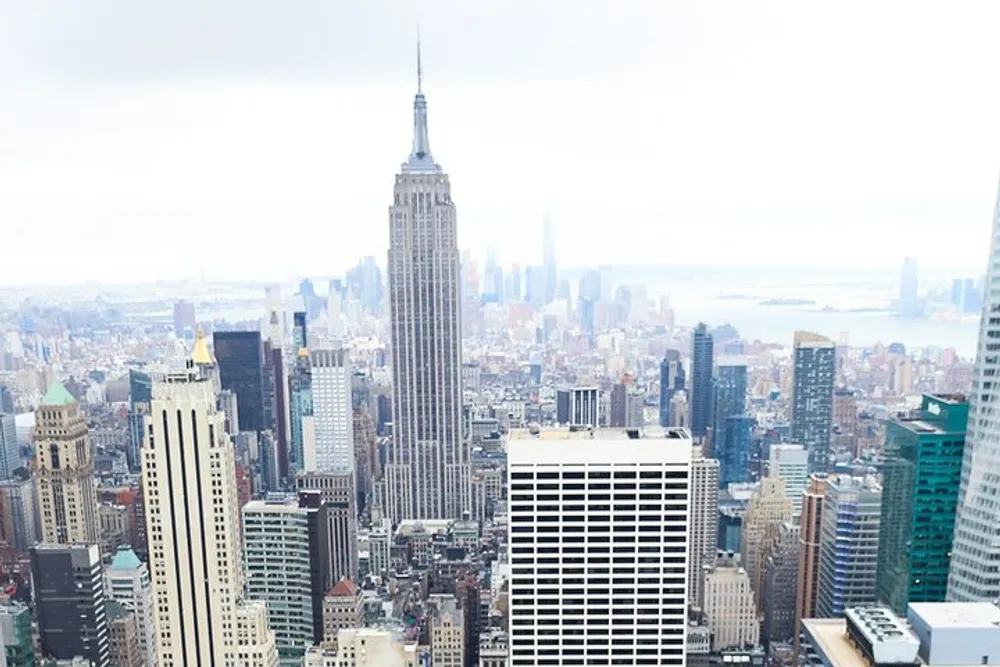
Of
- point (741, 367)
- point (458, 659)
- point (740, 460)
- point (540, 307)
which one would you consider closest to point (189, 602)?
point (458, 659)

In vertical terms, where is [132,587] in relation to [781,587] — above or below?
above

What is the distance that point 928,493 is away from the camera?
9359 mm

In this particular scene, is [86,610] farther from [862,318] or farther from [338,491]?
[862,318]

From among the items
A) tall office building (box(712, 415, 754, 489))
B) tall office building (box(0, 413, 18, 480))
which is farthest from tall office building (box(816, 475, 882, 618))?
tall office building (box(0, 413, 18, 480))

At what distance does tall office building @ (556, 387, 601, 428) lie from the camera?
14.8 meters

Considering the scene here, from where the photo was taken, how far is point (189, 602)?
711 cm

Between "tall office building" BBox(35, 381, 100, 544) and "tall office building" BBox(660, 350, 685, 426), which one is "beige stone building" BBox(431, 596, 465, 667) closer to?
"tall office building" BBox(35, 381, 100, 544)

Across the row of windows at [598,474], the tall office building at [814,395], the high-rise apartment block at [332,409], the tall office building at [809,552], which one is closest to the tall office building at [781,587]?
the tall office building at [809,552]

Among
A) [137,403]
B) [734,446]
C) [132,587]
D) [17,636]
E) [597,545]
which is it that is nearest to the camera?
[597,545]

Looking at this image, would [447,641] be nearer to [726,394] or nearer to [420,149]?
[726,394]

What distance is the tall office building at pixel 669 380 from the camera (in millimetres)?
15188

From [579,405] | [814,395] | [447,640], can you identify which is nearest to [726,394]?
[814,395]

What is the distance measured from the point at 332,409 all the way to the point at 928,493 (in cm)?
1258

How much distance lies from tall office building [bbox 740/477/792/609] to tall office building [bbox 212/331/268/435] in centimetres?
960
